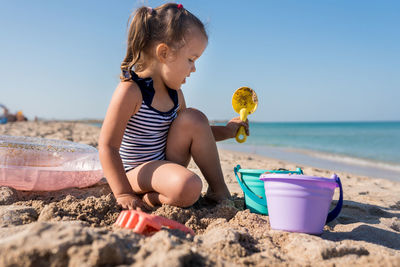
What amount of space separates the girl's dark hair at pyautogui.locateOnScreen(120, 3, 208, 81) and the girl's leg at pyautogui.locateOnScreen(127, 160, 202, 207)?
516 mm

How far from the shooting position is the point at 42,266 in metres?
0.89

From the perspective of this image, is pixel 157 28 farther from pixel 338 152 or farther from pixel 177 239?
pixel 338 152

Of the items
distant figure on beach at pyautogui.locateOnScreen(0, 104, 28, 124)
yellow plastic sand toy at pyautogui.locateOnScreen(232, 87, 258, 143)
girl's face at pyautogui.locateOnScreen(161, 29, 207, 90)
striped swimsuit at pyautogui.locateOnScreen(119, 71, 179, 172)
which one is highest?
girl's face at pyautogui.locateOnScreen(161, 29, 207, 90)

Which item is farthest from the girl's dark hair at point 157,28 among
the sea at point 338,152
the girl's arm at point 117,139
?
the sea at point 338,152

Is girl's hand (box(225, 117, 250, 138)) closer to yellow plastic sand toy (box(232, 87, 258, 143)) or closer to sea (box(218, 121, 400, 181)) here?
yellow plastic sand toy (box(232, 87, 258, 143))

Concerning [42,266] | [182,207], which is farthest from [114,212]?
[42,266]

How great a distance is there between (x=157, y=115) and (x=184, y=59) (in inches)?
13.7

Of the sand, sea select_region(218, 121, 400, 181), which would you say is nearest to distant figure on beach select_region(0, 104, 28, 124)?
sea select_region(218, 121, 400, 181)

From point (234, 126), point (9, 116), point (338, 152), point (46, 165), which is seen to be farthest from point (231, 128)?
point (9, 116)

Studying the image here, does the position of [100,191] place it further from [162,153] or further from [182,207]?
[182,207]

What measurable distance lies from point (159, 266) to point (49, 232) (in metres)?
0.35

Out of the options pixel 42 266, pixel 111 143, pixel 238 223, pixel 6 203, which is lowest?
pixel 6 203

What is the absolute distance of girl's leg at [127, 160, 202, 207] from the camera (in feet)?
5.52

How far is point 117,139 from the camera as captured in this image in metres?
1.78
